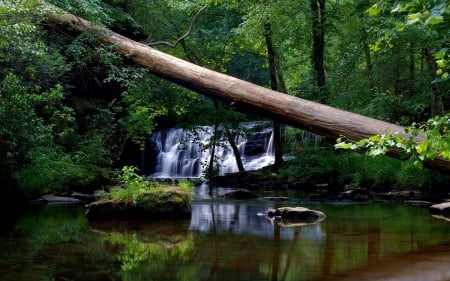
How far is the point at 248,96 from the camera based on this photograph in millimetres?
8445

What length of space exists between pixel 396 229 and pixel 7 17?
23.1ft

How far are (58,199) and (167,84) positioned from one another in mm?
4140

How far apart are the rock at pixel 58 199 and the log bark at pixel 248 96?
4298 mm

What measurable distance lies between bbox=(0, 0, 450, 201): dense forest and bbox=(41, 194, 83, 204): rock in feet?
1.04

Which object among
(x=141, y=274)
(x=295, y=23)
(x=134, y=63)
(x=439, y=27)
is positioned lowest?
(x=141, y=274)

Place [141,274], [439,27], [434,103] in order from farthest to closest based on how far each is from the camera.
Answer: [434,103] < [141,274] < [439,27]

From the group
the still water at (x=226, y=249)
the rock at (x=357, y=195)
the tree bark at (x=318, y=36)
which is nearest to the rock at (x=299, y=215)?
the still water at (x=226, y=249)

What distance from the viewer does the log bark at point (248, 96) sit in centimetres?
755

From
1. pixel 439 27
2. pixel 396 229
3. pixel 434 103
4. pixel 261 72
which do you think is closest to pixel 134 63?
pixel 396 229

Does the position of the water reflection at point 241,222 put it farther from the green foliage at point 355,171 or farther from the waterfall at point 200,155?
the waterfall at point 200,155

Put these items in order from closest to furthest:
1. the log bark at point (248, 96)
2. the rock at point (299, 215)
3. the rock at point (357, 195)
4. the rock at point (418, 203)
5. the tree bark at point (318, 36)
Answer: the log bark at point (248, 96)
the rock at point (299, 215)
the rock at point (418, 203)
the rock at point (357, 195)
the tree bark at point (318, 36)


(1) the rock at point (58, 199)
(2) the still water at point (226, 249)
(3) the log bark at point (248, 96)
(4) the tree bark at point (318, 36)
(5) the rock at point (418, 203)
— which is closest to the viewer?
(2) the still water at point (226, 249)

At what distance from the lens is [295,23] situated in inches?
730

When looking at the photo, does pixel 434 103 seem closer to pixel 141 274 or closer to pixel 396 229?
pixel 396 229
